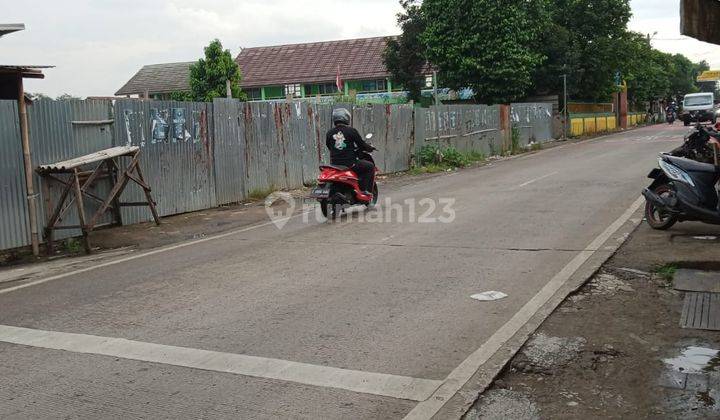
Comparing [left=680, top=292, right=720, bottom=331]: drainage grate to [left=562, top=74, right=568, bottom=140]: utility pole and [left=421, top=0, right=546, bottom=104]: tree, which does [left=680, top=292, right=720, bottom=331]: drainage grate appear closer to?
[left=421, top=0, right=546, bottom=104]: tree

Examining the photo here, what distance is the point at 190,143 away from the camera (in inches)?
516

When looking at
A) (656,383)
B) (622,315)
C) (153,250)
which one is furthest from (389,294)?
(153,250)

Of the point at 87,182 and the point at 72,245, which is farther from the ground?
the point at 87,182

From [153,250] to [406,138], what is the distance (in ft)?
44.1

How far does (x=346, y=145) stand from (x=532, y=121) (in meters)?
25.5

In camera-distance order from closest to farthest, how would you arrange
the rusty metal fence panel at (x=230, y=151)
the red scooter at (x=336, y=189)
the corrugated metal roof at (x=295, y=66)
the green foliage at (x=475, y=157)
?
1. the red scooter at (x=336, y=189)
2. the rusty metal fence panel at (x=230, y=151)
3. the green foliage at (x=475, y=157)
4. the corrugated metal roof at (x=295, y=66)

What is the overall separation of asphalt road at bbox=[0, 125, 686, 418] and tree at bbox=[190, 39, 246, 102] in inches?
1126

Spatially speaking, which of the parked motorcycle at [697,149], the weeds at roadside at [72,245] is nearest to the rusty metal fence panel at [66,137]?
the weeds at roadside at [72,245]

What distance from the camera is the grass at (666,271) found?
267 inches

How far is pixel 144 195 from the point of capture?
12.0 m

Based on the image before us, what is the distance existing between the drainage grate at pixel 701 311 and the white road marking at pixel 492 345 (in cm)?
114

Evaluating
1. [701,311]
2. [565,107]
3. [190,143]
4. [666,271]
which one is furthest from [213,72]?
[701,311]

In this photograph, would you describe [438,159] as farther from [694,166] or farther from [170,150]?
[694,166]

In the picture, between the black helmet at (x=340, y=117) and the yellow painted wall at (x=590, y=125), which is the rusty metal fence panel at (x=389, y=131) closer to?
the black helmet at (x=340, y=117)
